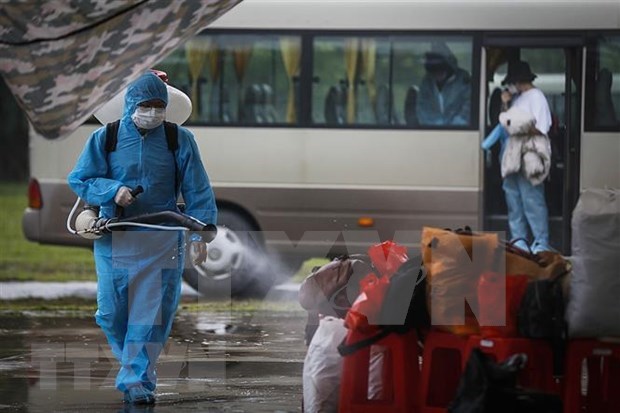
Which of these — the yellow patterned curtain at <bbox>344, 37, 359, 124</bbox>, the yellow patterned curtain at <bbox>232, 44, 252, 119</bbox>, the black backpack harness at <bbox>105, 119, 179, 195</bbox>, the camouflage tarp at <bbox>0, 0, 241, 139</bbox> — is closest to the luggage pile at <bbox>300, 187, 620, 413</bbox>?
the black backpack harness at <bbox>105, 119, 179, 195</bbox>

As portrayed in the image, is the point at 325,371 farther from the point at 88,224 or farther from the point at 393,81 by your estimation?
the point at 393,81

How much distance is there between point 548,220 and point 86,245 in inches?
188

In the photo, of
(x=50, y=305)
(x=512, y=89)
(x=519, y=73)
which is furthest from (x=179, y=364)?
(x=519, y=73)

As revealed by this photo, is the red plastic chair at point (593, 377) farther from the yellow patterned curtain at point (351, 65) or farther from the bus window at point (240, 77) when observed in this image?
the bus window at point (240, 77)

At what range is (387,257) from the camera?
25.4 ft

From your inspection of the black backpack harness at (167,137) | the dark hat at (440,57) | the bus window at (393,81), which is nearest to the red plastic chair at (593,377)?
the black backpack harness at (167,137)

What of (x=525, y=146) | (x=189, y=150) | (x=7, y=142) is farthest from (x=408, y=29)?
(x=7, y=142)

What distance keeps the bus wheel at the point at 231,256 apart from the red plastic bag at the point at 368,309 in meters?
6.85

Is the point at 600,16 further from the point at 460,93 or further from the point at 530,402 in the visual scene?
the point at 530,402

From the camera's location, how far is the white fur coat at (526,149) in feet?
44.3

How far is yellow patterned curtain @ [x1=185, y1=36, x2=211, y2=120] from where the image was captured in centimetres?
1439

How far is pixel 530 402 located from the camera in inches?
255

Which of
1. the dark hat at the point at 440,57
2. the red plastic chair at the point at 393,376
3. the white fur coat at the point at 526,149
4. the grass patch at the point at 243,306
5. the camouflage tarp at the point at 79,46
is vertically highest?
the dark hat at the point at 440,57

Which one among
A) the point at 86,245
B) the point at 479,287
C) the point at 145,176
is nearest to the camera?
the point at 479,287
